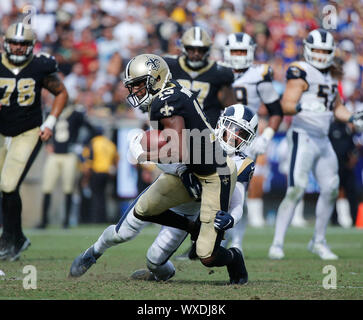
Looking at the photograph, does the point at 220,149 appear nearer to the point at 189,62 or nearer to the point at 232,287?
the point at 232,287

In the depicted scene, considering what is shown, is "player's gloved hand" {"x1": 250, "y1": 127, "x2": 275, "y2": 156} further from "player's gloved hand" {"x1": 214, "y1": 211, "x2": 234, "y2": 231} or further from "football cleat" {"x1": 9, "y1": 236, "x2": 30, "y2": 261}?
"player's gloved hand" {"x1": 214, "y1": 211, "x2": 234, "y2": 231}

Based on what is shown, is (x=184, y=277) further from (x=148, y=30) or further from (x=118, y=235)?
(x=148, y=30)

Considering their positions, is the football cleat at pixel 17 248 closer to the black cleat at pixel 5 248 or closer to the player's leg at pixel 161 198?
the black cleat at pixel 5 248

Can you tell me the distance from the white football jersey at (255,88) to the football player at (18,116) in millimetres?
1731

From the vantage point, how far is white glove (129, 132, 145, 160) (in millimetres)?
4531

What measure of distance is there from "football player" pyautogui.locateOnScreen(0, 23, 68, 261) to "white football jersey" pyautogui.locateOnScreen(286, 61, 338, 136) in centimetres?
228

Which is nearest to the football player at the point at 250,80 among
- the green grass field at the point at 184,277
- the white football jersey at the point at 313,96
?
the white football jersey at the point at 313,96

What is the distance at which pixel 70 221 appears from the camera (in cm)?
1208

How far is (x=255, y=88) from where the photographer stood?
730cm

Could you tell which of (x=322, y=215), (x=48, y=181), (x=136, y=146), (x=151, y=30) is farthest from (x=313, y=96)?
(x=151, y=30)

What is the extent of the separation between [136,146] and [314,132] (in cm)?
319

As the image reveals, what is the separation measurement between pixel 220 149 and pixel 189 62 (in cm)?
223
